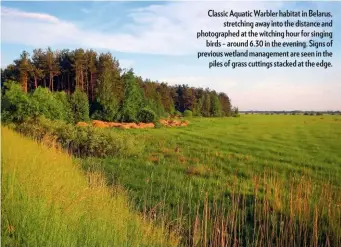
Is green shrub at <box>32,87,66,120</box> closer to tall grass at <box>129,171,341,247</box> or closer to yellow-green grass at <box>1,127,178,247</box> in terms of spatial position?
tall grass at <box>129,171,341,247</box>

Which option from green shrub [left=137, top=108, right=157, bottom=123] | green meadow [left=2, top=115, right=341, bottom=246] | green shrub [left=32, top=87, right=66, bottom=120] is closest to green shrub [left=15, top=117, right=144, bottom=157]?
green meadow [left=2, top=115, right=341, bottom=246]

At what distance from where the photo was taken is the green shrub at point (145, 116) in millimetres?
29872

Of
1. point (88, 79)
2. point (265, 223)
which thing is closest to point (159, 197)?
point (265, 223)

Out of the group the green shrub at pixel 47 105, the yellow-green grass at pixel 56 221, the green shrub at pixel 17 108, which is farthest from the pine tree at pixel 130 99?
the yellow-green grass at pixel 56 221

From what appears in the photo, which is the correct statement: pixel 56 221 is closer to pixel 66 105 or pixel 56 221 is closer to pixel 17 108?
pixel 17 108

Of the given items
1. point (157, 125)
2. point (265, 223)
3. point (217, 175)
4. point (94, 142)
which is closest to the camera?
point (265, 223)

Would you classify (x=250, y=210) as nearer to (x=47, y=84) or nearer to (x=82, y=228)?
(x=82, y=228)

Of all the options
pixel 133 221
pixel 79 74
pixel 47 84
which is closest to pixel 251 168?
pixel 133 221

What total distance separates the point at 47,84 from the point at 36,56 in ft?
8.75

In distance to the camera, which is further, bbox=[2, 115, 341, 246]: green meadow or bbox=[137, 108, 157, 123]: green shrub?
bbox=[137, 108, 157, 123]: green shrub

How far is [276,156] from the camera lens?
60.5 ft

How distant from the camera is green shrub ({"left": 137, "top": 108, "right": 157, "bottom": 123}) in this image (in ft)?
98.0

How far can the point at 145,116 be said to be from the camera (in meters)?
30.7

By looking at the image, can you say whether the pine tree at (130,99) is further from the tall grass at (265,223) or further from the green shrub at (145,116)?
the tall grass at (265,223)
